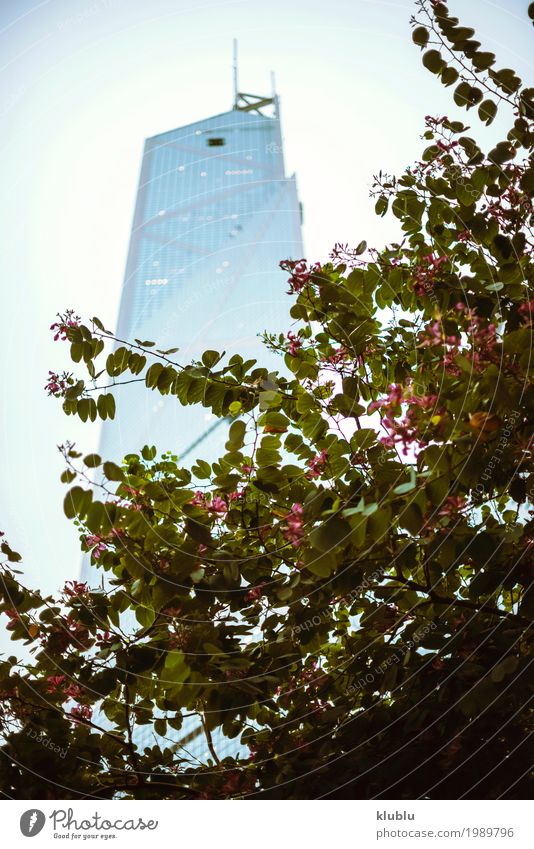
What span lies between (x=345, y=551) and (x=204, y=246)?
20.8 feet

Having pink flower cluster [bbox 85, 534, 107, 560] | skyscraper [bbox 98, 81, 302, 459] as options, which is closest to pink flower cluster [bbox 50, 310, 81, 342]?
skyscraper [bbox 98, 81, 302, 459]

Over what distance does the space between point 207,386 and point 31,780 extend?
0.81 meters

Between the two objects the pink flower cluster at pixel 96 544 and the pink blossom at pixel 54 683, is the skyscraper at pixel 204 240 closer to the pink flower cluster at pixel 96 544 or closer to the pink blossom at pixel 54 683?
the pink flower cluster at pixel 96 544

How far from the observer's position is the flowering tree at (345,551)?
37.6 inches

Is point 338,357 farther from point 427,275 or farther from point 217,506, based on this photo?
point 217,506

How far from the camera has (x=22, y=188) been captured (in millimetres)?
1597

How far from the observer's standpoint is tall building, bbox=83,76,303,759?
127 inches

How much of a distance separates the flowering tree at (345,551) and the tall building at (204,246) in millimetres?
247

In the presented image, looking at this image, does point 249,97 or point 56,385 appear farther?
point 249,97

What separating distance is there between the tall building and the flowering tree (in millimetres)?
247

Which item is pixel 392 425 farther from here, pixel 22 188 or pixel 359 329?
pixel 22 188

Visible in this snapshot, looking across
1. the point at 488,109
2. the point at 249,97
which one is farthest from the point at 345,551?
the point at 249,97

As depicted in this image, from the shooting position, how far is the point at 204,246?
6.94m

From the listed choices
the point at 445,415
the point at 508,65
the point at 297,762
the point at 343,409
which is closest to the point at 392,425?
the point at 445,415
